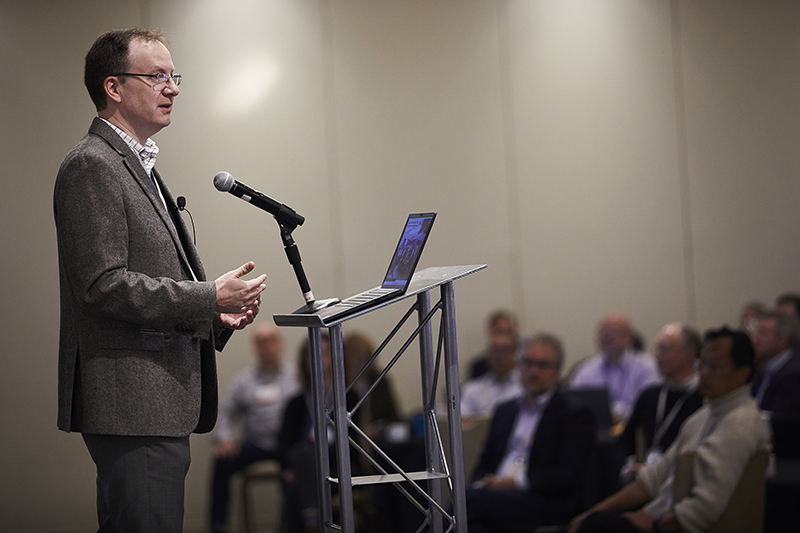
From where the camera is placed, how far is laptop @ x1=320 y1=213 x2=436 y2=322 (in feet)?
5.45

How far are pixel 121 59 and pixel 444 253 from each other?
4.30 meters

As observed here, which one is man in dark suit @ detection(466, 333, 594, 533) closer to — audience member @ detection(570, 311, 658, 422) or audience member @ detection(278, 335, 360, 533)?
audience member @ detection(278, 335, 360, 533)

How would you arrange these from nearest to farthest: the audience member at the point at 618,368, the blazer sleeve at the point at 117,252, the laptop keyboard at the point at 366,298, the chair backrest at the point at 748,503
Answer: the blazer sleeve at the point at 117,252 < the laptop keyboard at the point at 366,298 < the chair backrest at the point at 748,503 < the audience member at the point at 618,368

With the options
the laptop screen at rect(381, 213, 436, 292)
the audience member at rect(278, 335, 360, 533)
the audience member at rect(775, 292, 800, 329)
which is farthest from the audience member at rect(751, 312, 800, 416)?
the laptop screen at rect(381, 213, 436, 292)

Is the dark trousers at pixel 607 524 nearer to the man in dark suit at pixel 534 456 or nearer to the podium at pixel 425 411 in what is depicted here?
the man in dark suit at pixel 534 456

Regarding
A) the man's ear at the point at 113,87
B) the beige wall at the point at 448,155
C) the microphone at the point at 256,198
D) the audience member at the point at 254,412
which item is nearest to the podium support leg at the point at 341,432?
the microphone at the point at 256,198

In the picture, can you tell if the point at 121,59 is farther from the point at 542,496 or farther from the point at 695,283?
the point at 695,283

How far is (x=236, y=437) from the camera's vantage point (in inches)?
220

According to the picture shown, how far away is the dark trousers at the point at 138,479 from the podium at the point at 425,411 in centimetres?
30

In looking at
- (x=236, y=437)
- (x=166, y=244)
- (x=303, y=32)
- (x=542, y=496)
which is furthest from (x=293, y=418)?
(x=166, y=244)

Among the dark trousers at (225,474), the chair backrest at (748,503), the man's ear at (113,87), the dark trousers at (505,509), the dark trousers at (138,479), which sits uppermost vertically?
the man's ear at (113,87)

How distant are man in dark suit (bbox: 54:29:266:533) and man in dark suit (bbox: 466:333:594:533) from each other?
202 cm

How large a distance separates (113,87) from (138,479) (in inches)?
30.4

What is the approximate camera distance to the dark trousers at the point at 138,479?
162 centimetres
